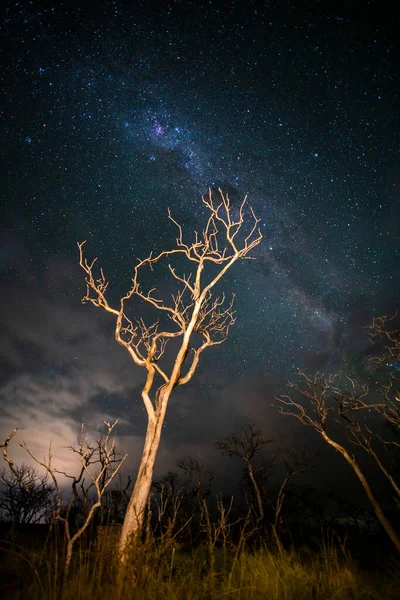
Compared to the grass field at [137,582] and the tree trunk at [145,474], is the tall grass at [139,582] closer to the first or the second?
the grass field at [137,582]

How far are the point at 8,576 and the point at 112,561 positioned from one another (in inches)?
56.1

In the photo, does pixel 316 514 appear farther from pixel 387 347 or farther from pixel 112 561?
pixel 112 561

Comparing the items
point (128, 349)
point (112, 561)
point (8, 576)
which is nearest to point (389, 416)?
point (128, 349)

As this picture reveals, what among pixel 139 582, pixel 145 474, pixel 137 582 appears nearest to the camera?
pixel 137 582

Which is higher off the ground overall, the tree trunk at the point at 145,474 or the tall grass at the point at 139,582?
the tree trunk at the point at 145,474

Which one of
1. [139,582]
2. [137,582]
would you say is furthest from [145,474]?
[137,582]

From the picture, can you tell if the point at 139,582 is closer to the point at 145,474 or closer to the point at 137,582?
the point at 137,582

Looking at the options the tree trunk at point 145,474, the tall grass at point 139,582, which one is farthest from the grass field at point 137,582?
the tree trunk at point 145,474

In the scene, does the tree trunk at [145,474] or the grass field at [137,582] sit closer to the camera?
the grass field at [137,582]

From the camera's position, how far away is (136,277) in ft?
31.9

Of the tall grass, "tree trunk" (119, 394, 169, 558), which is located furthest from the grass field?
"tree trunk" (119, 394, 169, 558)

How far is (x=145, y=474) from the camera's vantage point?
21.8 ft

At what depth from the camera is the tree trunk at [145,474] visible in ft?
19.6

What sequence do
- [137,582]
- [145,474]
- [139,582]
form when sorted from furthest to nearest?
[145,474], [139,582], [137,582]
